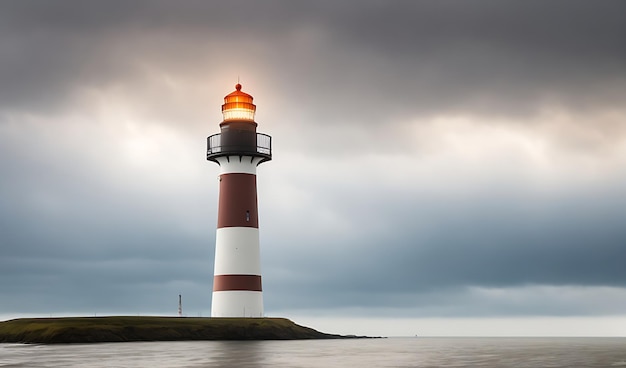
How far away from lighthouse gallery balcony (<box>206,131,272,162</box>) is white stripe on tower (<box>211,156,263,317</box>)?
60 cm

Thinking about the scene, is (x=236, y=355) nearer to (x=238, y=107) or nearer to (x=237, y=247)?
(x=237, y=247)

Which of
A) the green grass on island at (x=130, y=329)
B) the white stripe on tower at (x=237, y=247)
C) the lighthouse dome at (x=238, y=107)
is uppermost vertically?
the lighthouse dome at (x=238, y=107)

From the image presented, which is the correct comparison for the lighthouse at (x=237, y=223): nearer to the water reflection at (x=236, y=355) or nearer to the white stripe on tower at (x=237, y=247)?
the white stripe on tower at (x=237, y=247)

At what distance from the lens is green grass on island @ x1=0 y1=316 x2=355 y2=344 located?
5706 centimetres

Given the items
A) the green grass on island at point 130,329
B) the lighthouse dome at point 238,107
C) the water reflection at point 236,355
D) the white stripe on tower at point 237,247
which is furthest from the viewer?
the lighthouse dome at point 238,107

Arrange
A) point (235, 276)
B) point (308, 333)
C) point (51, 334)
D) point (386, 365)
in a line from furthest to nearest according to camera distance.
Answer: point (308, 333) → point (235, 276) → point (51, 334) → point (386, 365)

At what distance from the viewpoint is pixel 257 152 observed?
6244cm

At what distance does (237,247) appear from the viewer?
60812 millimetres

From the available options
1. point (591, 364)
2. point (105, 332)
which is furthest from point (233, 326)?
point (591, 364)

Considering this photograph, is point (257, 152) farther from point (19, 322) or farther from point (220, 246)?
point (19, 322)

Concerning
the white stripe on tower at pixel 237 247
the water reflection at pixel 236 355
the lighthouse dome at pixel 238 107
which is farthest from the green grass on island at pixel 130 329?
the lighthouse dome at pixel 238 107

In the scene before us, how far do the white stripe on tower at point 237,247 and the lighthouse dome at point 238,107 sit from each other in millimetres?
3734

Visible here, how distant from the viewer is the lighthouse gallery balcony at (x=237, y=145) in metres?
62.1

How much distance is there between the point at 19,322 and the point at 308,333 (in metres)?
23.9
